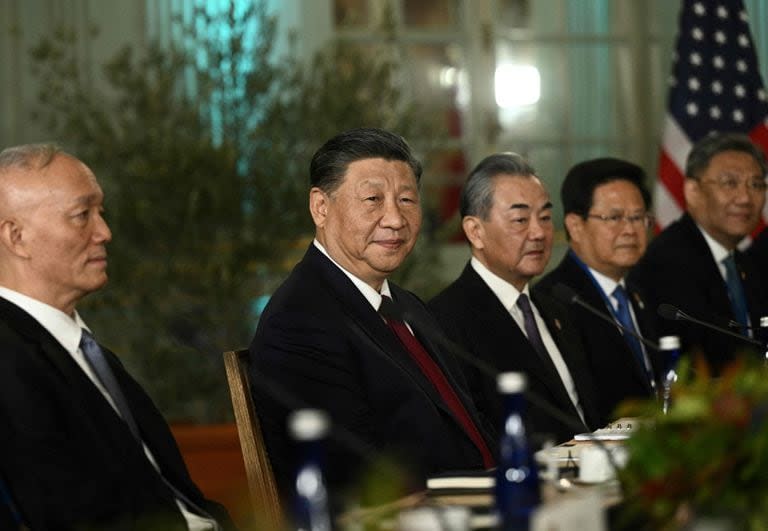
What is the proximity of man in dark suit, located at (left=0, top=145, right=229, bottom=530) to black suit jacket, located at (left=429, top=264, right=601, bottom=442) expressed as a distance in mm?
1157

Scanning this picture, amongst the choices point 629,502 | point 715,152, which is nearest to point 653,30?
point 715,152

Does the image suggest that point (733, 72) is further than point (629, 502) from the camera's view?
Yes

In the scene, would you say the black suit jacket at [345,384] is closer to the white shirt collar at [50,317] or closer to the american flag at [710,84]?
the white shirt collar at [50,317]

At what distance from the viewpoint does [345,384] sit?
3.34 meters

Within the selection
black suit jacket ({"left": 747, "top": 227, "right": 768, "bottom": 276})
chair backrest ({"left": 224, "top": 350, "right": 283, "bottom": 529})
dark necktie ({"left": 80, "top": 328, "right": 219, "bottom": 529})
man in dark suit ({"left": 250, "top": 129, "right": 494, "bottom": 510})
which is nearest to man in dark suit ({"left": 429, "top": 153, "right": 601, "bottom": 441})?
man in dark suit ({"left": 250, "top": 129, "right": 494, "bottom": 510})

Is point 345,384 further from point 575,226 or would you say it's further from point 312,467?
point 575,226

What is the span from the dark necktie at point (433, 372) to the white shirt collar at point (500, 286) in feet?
2.51

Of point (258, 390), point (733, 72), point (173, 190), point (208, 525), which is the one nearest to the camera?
point (208, 525)

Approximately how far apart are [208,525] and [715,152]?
11.9 ft

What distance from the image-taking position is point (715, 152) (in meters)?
5.98

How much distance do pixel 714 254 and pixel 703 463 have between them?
404 cm

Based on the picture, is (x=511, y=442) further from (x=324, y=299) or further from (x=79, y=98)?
(x=79, y=98)

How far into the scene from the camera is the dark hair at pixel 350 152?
3.71 metres

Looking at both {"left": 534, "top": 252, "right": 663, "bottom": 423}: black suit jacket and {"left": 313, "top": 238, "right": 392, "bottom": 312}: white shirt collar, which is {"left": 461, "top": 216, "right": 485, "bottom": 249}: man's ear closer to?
{"left": 534, "top": 252, "right": 663, "bottom": 423}: black suit jacket
